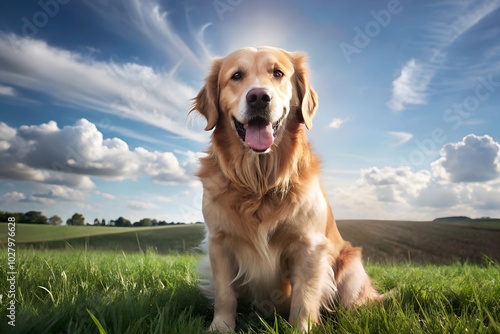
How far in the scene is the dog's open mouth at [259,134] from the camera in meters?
3.65

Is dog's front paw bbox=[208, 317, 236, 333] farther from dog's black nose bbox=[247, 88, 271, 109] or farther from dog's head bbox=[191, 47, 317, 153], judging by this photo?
dog's black nose bbox=[247, 88, 271, 109]

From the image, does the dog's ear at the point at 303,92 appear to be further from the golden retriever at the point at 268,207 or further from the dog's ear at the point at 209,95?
the dog's ear at the point at 209,95

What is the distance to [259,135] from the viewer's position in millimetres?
3666

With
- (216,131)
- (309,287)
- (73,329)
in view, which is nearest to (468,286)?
(309,287)

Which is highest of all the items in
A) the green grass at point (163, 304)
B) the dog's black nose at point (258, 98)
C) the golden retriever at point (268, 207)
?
the dog's black nose at point (258, 98)

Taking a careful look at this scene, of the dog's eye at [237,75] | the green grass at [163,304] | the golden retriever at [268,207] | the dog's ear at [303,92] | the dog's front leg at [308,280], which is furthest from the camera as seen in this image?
the dog's ear at [303,92]

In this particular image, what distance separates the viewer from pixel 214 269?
146 inches

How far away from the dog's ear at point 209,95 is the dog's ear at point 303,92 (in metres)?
0.79

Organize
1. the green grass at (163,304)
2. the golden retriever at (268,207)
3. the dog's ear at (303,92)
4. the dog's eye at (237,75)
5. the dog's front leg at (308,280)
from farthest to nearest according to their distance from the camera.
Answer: the dog's ear at (303,92) < the dog's eye at (237,75) < the golden retriever at (268,207) < the dog's front leg at (308,280) < the green grass at (163,304)

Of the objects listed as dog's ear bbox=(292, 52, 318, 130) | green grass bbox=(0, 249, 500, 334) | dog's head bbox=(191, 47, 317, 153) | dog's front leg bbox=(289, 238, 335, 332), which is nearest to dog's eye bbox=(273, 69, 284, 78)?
dog's head bbox=(191, 47, 317, 153)

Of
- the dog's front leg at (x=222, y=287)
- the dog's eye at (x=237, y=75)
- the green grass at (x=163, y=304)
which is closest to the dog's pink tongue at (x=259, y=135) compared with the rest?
the dog's eye at (x=237, y=75)

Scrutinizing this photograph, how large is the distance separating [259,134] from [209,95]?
855mm

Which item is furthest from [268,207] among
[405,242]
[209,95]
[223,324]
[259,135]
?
[405,242]

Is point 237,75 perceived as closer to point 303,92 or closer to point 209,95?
point 209,95
